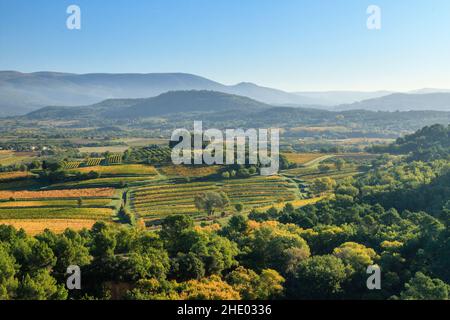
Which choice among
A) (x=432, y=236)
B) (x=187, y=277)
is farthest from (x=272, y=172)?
(x=187, y=277)

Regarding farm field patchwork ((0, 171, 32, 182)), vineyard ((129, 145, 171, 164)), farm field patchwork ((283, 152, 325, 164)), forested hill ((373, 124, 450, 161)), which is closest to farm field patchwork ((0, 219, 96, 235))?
farm field patchwork ((0, 171, 32, 182))

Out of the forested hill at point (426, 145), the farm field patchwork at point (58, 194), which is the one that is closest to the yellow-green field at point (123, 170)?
the farm field patchwork at point (58, 194)

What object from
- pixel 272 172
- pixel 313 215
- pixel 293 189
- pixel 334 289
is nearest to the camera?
pixel 334 289

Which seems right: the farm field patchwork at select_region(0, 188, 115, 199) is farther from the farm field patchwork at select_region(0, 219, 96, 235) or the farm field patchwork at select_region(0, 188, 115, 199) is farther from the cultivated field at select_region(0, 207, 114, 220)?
the farm field patchwork at select_region(0, 219, 96, 235)

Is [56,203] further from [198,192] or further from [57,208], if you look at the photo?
[198,192]

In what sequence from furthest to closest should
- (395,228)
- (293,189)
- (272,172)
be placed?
1. (272,172)
2. (293,189)
3. (395,228)

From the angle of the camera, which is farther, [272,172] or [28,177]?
[272,172]

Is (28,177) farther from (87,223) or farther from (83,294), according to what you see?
(83,294)
